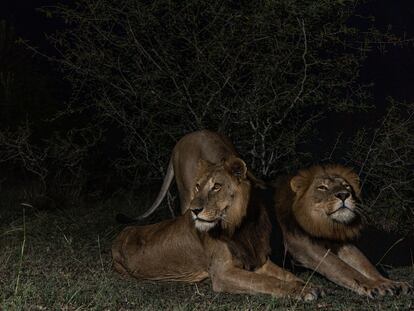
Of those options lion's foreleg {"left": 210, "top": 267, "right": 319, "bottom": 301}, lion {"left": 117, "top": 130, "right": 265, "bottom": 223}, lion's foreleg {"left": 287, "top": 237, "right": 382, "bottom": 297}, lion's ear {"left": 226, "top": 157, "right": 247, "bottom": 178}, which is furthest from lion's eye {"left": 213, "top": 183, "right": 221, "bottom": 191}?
lion {"left": 117, "top": 130, "right": 265, "bottom": 223}

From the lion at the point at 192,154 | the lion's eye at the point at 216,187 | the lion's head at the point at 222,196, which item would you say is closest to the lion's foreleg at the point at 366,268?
the lion's head at the point at 222,196

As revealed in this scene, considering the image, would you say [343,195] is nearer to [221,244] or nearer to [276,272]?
[276,272]

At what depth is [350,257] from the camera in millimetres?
4453

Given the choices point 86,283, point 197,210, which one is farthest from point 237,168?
point 86,283

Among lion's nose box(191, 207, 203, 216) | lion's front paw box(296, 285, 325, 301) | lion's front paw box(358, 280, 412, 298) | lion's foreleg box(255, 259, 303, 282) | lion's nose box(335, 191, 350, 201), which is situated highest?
lion's nose box(335, 191, 350, 201)

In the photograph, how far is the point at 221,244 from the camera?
4203 mm

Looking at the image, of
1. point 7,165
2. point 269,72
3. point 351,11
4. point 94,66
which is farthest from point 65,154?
point 351,11

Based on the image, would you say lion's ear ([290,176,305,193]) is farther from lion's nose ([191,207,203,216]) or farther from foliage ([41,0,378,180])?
foliage ([41,0,378,180])

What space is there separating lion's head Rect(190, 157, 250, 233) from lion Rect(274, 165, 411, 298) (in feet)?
1.49

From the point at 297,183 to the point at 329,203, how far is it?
0.32m

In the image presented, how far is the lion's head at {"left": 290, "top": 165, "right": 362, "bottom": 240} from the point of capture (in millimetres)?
4305

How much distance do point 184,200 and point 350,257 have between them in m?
1.36

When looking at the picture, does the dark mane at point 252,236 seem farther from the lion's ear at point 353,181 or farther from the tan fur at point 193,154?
the tan fur at point 193,154

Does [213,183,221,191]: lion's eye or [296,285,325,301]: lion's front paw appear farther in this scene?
[213,183,221,191]: lion's eye
